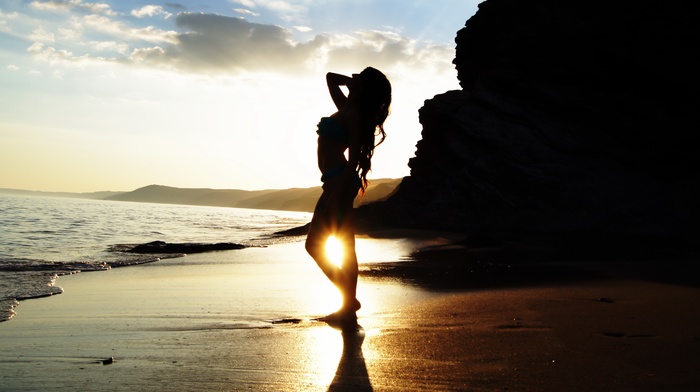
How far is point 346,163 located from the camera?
15.8ft

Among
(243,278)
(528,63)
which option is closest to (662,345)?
(243,278)

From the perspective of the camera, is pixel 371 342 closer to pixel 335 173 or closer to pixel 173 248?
pixel 335 173

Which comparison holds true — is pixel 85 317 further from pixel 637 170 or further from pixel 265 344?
pixel 637 170

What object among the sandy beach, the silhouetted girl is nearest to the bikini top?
the silhouetted girl

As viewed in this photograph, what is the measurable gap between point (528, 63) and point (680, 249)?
12.2 meters

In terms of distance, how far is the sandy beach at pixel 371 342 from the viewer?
118 inches

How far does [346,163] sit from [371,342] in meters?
1.59

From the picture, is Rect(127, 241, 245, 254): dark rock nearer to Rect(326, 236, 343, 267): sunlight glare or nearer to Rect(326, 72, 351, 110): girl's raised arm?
Rect(326, 236, 343, 267): sunlight glare

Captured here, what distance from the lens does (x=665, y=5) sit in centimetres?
2089

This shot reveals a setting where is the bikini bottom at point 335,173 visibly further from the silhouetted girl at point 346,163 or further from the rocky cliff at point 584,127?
the rocky cliff at point 584,127

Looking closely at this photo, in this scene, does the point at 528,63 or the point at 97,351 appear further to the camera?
the point at 528,63

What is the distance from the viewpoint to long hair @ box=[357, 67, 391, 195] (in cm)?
488

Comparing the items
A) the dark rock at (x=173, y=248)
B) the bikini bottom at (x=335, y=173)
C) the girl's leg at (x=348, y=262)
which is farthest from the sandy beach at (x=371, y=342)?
the dark rock at (x=173, y=248)

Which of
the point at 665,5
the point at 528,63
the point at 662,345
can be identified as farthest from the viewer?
the point at 528,63
